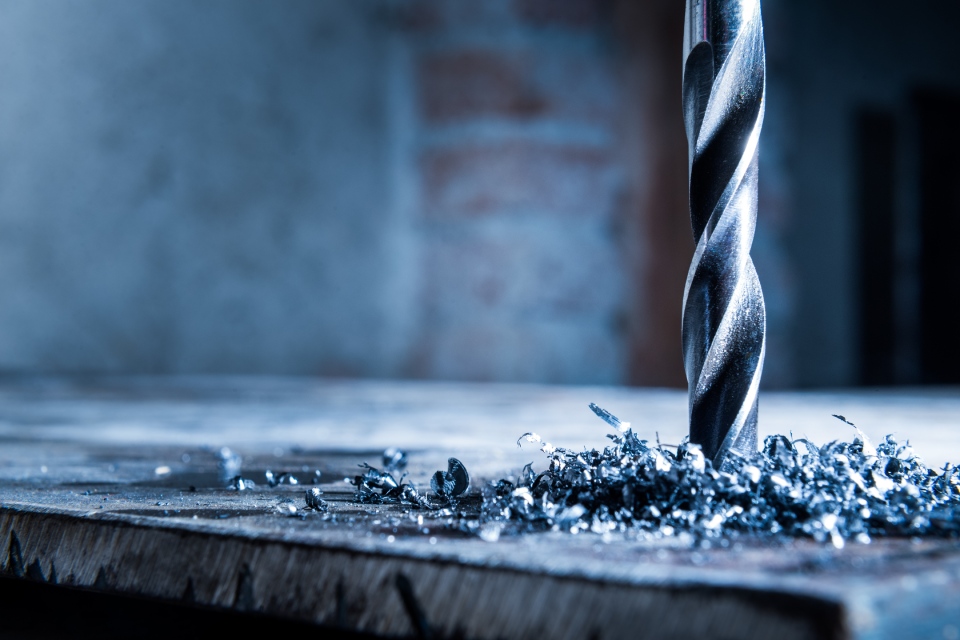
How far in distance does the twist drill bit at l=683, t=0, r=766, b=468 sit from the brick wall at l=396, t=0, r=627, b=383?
7.84 feet

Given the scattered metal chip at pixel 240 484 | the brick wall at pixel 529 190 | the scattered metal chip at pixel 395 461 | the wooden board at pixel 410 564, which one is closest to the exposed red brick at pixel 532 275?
the brick wall at pixel 529 190

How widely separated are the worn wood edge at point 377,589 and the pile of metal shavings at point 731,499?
0.05 metres

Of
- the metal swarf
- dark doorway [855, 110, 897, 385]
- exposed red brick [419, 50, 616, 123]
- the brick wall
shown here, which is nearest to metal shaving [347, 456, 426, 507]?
the metal swarf

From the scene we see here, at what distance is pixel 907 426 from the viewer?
3.22ft

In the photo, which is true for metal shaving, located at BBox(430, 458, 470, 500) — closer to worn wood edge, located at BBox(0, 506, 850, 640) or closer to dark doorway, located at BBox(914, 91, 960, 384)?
worn wood edge, located at BBox(0, 506, 850, 640)

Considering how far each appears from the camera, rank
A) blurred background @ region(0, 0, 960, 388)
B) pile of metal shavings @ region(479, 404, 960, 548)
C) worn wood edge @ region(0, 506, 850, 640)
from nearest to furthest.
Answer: worn wood edge @ region(0, 506, 850, 640) → pile of metal shavings @ region(479, 404, 960, 548) → blurred background @ region(0, 0, 960, 388)

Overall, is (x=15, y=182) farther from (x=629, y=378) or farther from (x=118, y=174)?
(x=629, y=378)

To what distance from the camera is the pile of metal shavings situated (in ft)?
1.33

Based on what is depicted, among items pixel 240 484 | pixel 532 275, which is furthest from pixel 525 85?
pixel 240 484

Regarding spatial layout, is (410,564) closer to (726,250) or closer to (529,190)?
(726,250)

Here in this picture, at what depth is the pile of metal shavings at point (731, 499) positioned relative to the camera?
406 mm

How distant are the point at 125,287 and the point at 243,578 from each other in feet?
7.37

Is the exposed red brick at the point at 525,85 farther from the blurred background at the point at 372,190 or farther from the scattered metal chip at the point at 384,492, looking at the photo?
the scattered metal chip at the point at 384,492

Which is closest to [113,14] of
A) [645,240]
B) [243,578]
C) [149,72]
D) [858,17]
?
[149,72]
